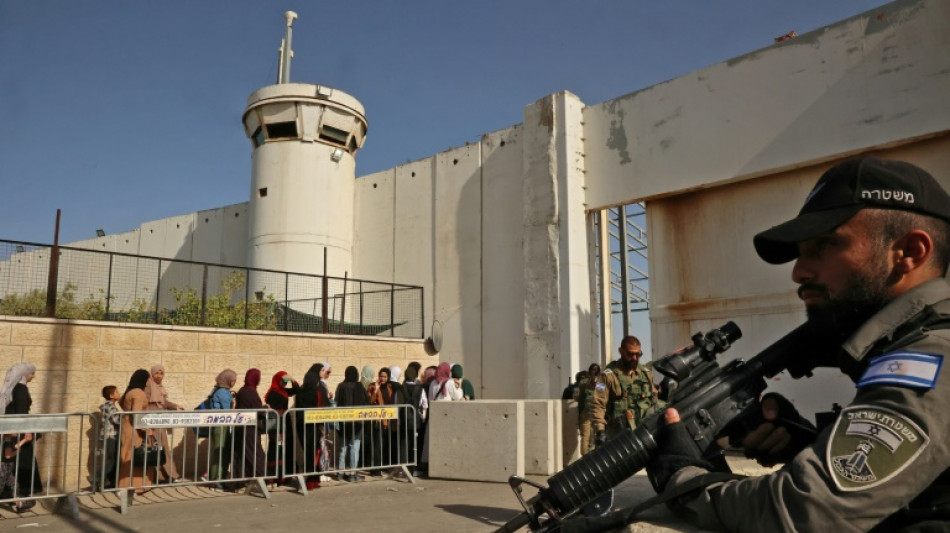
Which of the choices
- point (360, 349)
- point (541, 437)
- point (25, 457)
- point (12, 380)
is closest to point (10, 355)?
point (12, 380)

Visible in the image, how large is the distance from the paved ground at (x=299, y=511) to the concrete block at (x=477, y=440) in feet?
1.15

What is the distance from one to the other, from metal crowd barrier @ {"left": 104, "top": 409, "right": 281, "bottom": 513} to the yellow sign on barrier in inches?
19.0

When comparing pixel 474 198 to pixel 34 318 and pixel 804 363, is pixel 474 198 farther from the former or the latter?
pixel 804 363

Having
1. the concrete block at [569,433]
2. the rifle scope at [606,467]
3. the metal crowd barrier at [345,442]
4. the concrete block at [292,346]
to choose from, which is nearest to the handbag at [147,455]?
the metal crowd barrier at [345,442]

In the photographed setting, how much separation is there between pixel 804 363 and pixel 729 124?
1229 centimetres

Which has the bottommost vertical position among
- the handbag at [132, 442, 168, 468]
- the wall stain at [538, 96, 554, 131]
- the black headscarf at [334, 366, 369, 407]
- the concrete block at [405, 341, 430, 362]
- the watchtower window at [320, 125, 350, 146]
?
the handbag at [132, 442, 168, 468]

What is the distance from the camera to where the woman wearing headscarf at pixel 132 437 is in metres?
7.93

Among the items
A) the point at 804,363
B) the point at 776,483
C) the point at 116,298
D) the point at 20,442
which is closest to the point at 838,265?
the point at 804,363

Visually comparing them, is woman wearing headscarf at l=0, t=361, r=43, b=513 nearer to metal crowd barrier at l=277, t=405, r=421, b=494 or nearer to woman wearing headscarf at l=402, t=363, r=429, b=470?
metal crowd barrier at l=277, t=405, r=421, b=494

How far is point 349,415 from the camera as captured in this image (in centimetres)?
941

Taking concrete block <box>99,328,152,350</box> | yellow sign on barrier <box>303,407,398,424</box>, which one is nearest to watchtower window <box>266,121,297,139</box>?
concrete block <box>99,328,152,350</box>

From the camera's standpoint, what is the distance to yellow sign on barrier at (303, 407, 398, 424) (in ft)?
30.0

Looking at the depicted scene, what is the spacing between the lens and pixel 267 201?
20.2m

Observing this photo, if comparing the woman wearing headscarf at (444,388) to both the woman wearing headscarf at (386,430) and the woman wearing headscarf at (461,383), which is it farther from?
the woman wearing headscarf at (386,430)
